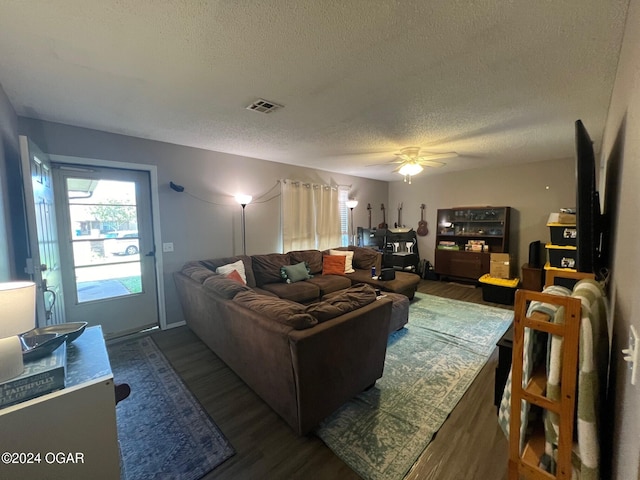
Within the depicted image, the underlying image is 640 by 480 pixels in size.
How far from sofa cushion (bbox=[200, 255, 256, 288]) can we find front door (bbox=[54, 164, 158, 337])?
70 centimetres

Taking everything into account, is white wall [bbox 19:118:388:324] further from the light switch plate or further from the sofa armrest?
the light switch plate

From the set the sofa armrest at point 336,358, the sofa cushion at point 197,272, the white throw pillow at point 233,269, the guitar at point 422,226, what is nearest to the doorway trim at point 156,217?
the sofa cushion at point 197,272

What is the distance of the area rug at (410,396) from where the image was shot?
5.31 ft

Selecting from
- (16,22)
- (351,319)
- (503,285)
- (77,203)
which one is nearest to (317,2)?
(16,22)

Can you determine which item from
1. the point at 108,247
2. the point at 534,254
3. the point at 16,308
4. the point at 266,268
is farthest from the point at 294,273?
the point at 534,254

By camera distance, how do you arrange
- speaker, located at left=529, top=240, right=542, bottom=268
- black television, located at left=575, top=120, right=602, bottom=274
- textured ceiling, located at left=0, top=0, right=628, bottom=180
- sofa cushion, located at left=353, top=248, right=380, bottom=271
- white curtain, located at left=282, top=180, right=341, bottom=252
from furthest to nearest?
sofa cushion, located at left=353, top=248, right=380, bottom=271
white curtain, located at left=282, top=180, right=341, bottom=252
speaker, located at left=529, top=240, right=542, bottom=268
textured ceiling, located at left=0, top=0, right=628, bottom=180
black television, located at left=575, top=120, right=602, bottom=274

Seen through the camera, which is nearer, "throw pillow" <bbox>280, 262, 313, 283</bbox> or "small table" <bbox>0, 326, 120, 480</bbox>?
"small table" <bbox>0, 326, 120, 480</bbox>

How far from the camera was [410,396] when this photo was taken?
2.13 meters

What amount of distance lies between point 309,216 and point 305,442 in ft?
12.8

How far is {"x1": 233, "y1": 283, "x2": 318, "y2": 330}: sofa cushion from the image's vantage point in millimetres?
1685

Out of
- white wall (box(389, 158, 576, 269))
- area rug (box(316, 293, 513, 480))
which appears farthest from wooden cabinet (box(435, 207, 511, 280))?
area rug (box(316, 293, 513, 480))

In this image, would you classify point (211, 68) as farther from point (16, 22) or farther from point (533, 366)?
point (533, 366)

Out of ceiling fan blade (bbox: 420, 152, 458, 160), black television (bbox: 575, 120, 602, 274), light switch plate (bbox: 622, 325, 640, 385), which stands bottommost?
light switch plate (bbox: 622, 325, 640, 385)

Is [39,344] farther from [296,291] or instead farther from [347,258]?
[347,258]
